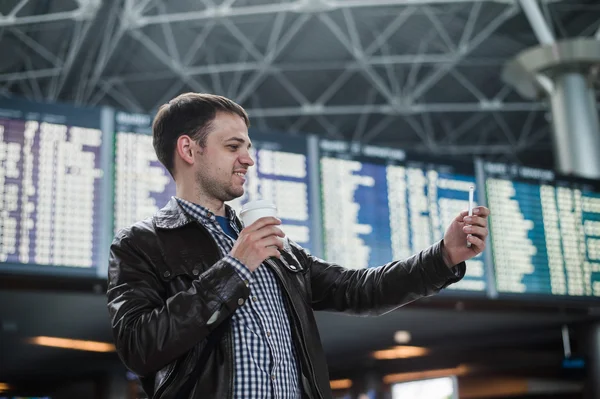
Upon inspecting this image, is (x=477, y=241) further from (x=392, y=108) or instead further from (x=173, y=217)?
(x=392, y=108)

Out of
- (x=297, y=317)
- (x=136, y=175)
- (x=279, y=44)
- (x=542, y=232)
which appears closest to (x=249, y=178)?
(x=136, y=175)

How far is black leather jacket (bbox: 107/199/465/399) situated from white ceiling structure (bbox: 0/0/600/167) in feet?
35.3

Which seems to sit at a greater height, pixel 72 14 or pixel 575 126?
pixel 72 14

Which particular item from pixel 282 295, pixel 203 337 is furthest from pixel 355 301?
pixel 203 337

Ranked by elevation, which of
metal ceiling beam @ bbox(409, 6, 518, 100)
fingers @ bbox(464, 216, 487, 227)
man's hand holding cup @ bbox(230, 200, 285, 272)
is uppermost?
metal ceiling beam @ bbox(409, 6, 518, 100)

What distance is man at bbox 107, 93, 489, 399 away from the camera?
209 cm

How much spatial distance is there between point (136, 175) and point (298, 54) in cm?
1186

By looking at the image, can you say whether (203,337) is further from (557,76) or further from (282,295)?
(557,76)

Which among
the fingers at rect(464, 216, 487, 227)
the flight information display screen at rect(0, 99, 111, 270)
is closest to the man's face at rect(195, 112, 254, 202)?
the fingers at rect(464, 216, 487, 227)

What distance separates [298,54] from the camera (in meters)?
18.0

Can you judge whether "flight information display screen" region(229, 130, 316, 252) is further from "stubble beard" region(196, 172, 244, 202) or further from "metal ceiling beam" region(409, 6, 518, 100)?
"metal ceiling beam" region(409, 6, 518, 100)

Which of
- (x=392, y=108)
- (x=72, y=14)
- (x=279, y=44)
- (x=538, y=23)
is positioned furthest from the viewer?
(x=392, y=108)

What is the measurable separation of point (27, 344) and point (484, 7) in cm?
1168

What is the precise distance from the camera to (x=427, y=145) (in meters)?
22.5
